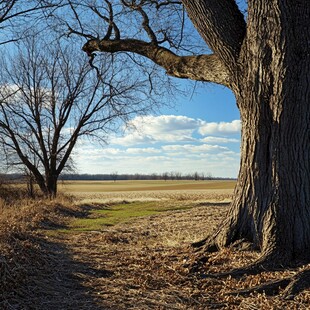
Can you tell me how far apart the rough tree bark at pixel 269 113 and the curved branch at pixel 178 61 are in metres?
0.29

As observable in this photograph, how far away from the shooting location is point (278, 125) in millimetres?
5273

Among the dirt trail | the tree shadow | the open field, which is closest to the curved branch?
the dirt trail

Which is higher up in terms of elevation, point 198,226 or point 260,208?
point 260,208

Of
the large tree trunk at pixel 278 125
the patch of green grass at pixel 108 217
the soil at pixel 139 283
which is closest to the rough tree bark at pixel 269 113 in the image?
the large tree trunk at pixel 278 125

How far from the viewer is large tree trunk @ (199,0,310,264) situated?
5.08m

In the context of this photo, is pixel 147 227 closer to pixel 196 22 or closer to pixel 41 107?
pixel 196 22

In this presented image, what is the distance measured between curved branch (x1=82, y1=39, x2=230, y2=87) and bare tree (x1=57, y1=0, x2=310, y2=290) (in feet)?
0.54

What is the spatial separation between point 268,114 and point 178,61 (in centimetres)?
225

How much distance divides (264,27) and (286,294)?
3435 mm

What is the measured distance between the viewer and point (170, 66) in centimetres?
707

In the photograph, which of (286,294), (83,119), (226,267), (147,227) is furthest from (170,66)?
(83,119)

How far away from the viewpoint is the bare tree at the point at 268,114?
5.10 metres

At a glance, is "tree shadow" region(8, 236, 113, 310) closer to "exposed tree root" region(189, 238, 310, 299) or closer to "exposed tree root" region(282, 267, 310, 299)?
"exposed tree root" region(189, 238, 310, 299)

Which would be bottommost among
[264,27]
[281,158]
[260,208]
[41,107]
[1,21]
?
[260,208]
